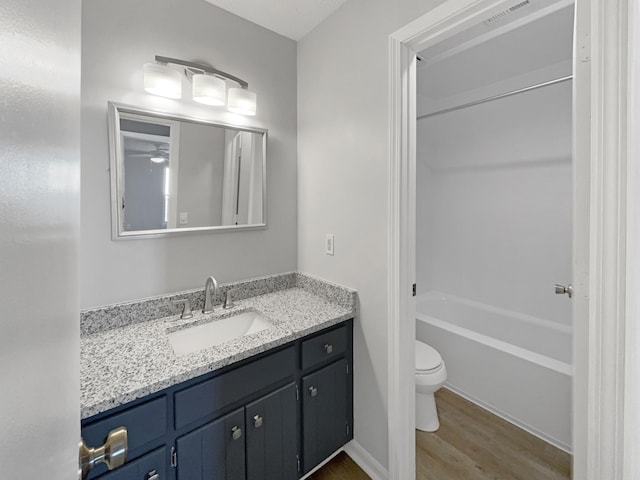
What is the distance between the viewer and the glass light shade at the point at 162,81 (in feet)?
4.43

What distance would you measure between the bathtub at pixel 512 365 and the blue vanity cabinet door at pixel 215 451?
5.35 feet

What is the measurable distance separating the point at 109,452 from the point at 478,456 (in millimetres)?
1860

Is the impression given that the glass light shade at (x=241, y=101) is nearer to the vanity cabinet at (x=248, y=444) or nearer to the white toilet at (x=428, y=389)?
the vanity cabinet at (x=248, y=444)

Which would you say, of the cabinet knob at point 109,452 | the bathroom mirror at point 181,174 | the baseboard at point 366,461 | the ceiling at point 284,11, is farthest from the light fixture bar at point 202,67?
the baseboard at point 366,461

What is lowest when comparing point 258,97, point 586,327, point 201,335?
point 201,335

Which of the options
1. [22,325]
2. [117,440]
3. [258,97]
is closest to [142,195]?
[258,97]

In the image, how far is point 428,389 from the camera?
179 cm

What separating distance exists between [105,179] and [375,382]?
1611 millimetres

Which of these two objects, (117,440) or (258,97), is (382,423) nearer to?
(117,440)

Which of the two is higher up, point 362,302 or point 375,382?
point 362,302

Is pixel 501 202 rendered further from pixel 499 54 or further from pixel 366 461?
pixel 366 461

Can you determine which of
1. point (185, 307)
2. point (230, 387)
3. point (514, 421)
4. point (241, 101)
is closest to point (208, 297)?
point (185, 307)

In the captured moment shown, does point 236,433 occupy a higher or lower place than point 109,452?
lower

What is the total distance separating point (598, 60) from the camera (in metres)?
0.79
